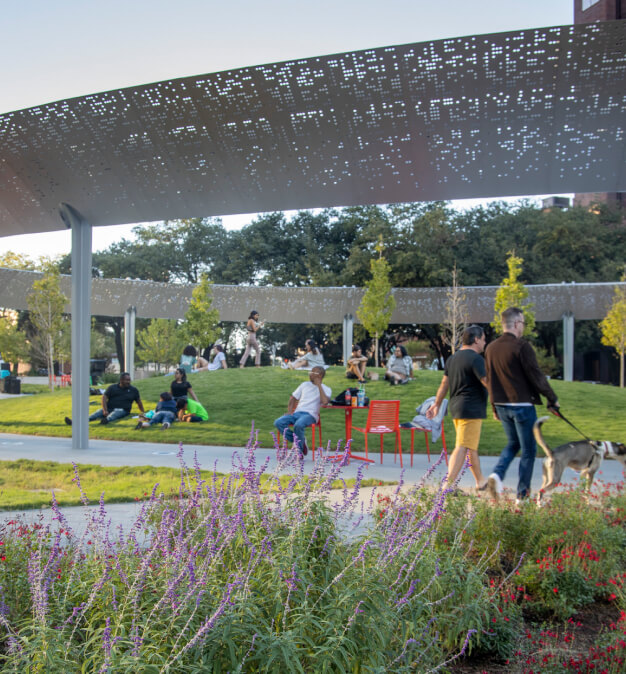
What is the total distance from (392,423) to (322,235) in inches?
1392

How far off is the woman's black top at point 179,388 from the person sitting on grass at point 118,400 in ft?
2.49

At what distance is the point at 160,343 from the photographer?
137 feet

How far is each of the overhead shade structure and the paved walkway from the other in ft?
11.3

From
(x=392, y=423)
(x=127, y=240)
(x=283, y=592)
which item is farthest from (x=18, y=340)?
(x=283, y=592)

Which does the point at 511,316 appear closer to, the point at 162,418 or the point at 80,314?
the point at 80,314

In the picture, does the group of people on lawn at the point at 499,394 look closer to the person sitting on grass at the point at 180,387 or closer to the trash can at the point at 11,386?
the person sitting on grass at the point at 180,387

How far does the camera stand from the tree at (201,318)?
27.6 meters

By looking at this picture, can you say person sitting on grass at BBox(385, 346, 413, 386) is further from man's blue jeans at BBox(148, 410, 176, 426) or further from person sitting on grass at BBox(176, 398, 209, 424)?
man's blue jeans at BBox(148, 410, 176, 426)

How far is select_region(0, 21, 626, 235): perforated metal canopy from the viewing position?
696cm

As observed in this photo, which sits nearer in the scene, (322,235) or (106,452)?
(106,452)

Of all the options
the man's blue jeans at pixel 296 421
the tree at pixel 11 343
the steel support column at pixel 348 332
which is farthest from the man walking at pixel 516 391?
the tree at pixel 11 343

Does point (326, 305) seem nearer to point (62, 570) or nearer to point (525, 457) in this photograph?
point (525, 457)

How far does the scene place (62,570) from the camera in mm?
3258

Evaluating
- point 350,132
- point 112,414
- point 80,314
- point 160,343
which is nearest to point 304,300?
point 160,343
